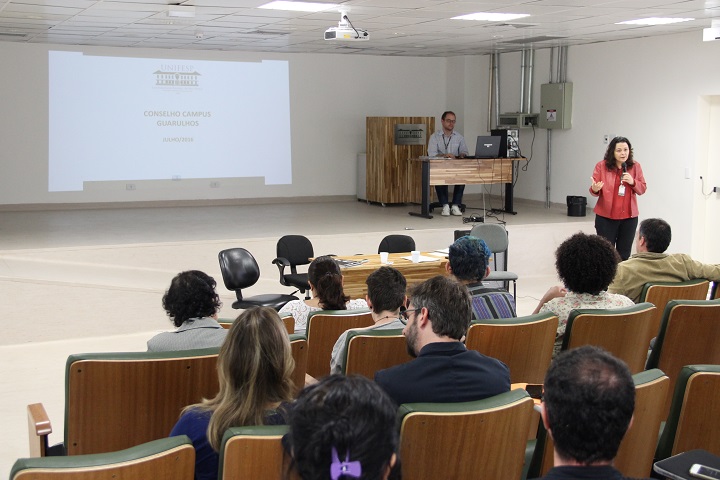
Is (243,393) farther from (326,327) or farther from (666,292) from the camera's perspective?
(666,292)

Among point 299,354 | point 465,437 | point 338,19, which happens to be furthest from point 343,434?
point 338,19

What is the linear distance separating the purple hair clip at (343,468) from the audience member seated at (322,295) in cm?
302

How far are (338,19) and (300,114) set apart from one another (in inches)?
185

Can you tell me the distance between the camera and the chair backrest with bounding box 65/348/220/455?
2.97 metres

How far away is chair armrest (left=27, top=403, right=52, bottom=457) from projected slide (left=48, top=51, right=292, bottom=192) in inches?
394

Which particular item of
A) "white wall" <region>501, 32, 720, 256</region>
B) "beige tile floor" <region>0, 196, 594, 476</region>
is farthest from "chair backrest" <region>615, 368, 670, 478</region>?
"white wall" <region>501, 32, 720, 256</region>

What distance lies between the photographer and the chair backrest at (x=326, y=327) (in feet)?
13.5

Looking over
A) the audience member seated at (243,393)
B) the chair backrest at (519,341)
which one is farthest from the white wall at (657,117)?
the audience member seated at (243,393)

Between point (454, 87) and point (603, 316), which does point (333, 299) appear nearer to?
point (603, 316)

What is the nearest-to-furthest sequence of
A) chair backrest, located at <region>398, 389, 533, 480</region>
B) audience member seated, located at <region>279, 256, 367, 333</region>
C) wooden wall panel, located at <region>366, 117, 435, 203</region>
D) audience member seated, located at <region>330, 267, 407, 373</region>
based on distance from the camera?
chair backrest, located at <region>398, 389, 533, 480</region> < audience member seated, located at <region>330, 267, 407, 373</region> < audience member seated, located at <region>279, 256, 367, 333</region> < wooden wall panel, located at <region>366, 117, 435, 203</region>

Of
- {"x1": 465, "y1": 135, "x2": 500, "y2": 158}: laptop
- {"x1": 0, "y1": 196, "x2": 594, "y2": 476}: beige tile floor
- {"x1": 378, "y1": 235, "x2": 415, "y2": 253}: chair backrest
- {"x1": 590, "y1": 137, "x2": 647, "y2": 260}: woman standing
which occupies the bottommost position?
{"x1": 0, "y1": 196, "x2": 594, "y2": 476}: beige tile floor

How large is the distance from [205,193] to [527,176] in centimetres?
533

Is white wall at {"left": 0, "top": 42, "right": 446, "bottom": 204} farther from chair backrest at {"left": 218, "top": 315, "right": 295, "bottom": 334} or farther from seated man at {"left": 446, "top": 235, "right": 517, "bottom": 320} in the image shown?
seated man at {"left": 446, "top": 235, "right": 517, "bottom": 320}

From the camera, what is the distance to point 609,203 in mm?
8375
